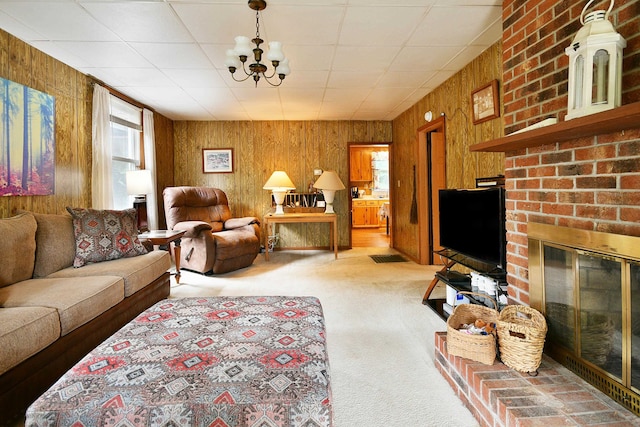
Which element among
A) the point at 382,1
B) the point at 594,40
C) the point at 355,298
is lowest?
the point at 355,298

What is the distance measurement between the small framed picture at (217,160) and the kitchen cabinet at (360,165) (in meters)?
4.22

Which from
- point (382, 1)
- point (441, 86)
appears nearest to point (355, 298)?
point (382, 1)

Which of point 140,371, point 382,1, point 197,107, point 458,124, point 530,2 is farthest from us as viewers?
point 197,107

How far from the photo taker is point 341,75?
12.2ft

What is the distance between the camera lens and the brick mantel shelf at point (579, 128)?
113 cm

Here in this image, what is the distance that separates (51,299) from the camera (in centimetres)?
189

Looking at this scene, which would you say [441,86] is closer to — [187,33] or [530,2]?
[530,2]

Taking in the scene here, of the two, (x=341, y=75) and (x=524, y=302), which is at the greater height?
(x=341, y=75)

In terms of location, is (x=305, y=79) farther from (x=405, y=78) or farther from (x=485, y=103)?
(x=485, y=103)

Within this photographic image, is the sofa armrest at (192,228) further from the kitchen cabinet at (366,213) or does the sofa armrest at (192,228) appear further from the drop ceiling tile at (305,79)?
the kitchen cabinet at (366,213)

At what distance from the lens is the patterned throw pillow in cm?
268

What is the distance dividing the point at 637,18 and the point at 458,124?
239cm

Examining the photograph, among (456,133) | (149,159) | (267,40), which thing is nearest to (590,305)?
(456,133)

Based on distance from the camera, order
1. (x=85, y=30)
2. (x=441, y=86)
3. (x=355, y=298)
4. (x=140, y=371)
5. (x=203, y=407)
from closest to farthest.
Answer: (x=203, y=407) → (x=140, y=371) → (x=85, y=30) → (x=355, y=298) → (x=441, y=86)
